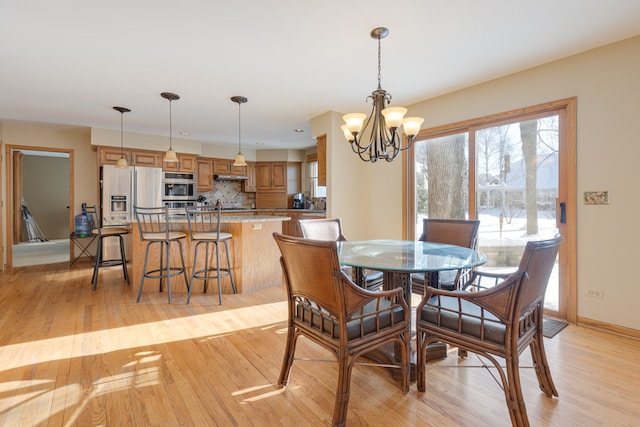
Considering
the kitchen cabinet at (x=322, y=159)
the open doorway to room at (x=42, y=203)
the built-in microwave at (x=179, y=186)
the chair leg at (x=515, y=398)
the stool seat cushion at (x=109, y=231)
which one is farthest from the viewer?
the open doorway to room at (x=42, y=203)

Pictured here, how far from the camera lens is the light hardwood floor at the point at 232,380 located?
1541 millimetres

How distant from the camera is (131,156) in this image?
18.0 ft

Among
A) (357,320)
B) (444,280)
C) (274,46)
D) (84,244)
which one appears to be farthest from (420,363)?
(84,244)

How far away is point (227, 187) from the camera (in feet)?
24.0

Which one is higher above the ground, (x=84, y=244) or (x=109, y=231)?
(x=109, y=231)

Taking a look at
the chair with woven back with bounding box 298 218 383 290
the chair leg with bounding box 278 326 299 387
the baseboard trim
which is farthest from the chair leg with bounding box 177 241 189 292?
the baseboard trim

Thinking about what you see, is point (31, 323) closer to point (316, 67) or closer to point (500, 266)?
point (316, 67)

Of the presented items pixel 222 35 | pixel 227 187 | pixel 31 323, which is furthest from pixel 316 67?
pixel 227 187

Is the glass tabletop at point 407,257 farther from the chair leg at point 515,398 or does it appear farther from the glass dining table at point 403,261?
the chair leg at point 515,398

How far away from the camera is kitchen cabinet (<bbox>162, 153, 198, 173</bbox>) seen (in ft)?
19.4

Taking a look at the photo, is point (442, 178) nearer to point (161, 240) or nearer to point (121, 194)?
point (161, 240)

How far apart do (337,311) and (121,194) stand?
17.2 ft

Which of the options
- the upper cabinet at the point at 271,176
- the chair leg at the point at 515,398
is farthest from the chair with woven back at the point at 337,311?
the upper cabinet at the point at 271,176

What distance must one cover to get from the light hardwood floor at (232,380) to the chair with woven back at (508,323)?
0.64ft
